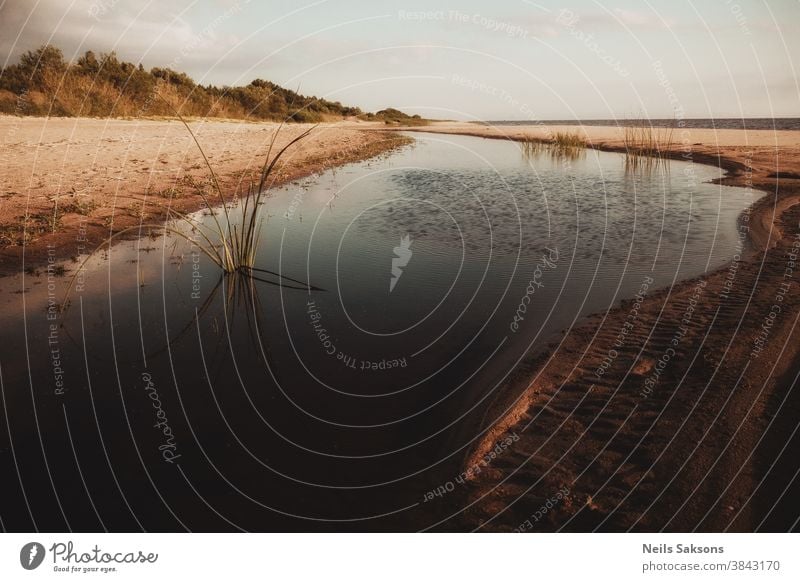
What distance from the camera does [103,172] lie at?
1512 cm

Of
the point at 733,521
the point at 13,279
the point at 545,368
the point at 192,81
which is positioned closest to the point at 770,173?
the point at 545,368

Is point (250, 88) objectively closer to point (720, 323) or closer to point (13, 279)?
point (13, 279)

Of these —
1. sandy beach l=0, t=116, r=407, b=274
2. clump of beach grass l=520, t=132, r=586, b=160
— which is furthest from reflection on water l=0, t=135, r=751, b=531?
clump of beach grass l=520, t=132, r=586, b=160

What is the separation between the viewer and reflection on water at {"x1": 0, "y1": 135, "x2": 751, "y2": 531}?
12.7ft

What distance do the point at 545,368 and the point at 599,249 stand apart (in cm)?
533

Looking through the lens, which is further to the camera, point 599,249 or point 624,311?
point 599,249

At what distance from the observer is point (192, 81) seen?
42156mm
